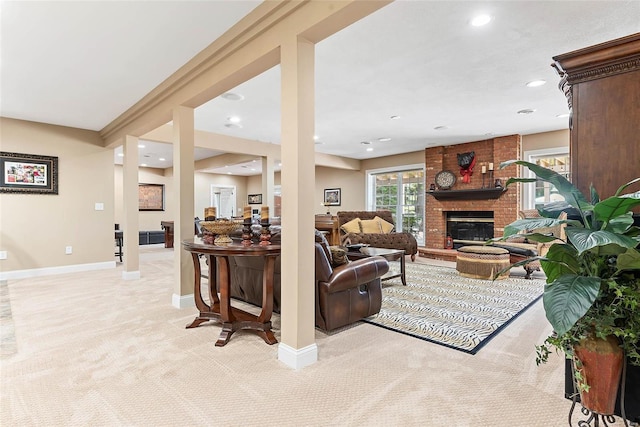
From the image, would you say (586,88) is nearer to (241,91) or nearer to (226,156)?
(241,91)

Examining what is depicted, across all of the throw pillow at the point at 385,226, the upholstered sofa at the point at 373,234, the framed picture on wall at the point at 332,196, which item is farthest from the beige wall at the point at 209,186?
the throw pillow at the point at 385,226

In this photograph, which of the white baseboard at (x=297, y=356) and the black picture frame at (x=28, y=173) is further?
the black picture frame at (x=28, y=173)

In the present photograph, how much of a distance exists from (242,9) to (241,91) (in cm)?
171

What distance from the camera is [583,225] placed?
139 cm

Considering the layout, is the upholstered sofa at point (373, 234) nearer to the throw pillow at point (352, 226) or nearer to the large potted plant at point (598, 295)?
the throw pillow at point (352, 226)

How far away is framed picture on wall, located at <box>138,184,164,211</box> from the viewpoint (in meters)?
10.5

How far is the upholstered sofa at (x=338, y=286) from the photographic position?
2.62 meters

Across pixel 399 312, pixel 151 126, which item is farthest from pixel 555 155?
pixel 151 126

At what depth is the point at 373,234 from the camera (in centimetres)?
661

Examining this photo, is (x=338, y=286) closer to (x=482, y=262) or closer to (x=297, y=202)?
(x=297, y=202)

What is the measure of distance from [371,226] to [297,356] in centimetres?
514

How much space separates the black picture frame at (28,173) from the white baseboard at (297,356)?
204 inches

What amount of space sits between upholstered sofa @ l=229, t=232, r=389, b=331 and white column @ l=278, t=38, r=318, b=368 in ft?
1.44

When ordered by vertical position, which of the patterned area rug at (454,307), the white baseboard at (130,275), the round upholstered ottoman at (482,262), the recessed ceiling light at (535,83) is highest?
the recessed ceiling light at (535,83)
